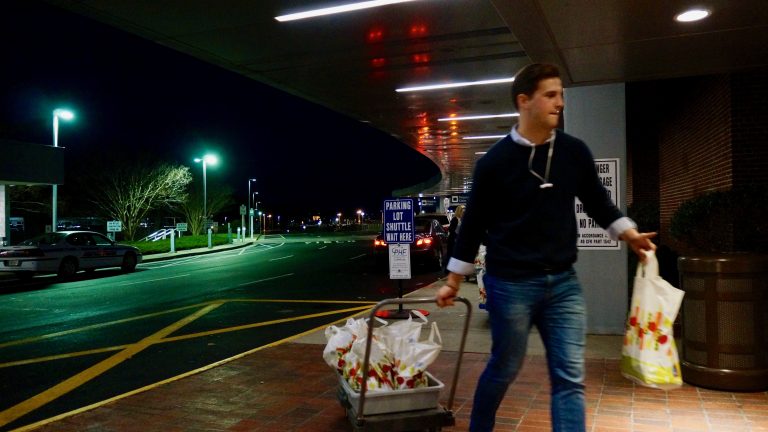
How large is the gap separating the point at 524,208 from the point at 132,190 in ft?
127

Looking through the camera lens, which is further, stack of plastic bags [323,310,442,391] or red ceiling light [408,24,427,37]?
red ceiling light [408,24,427,37]

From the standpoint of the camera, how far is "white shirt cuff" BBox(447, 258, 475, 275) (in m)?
3.05

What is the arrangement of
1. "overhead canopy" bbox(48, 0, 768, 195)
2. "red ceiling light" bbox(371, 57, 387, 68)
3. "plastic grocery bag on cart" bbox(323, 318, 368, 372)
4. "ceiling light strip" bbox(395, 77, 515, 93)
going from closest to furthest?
"plastic grocery bag on cart" bbox(323, 318, 368, 372) → "overhead canopy" bbox(48, 0, 768, 195) → "red ceiling light" bbox(371, 57, 387, 68) → "ceiling light strip" bbox(395, 77, 515, 93)

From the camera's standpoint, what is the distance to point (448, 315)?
929 cm

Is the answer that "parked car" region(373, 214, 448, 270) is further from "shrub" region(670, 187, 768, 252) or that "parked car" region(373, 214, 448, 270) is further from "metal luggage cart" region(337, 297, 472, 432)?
"metal luggage cart" region(337, 297, 472, 432)

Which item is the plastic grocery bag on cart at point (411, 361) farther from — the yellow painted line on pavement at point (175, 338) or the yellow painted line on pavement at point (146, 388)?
the yellow painted line on pavement at point (175, 338)

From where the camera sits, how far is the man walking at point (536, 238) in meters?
2.85

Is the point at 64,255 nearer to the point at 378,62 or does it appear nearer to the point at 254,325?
the point at 254,325

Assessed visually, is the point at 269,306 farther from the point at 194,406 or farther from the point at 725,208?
the point at 725,208

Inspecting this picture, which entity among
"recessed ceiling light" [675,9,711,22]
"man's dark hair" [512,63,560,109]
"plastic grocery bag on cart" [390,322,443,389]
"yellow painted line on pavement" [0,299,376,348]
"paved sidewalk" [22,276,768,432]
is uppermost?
"recessed ceiling light" [675,9,711,22]

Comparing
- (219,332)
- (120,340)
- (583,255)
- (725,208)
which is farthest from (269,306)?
(725,208)

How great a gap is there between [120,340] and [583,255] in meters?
6.39

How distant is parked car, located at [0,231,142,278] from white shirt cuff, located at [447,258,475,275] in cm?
1705

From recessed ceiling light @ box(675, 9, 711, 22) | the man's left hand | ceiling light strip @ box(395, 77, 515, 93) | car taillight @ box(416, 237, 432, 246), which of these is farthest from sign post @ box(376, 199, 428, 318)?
car taillight @ box(416, 237, 432, 246)
